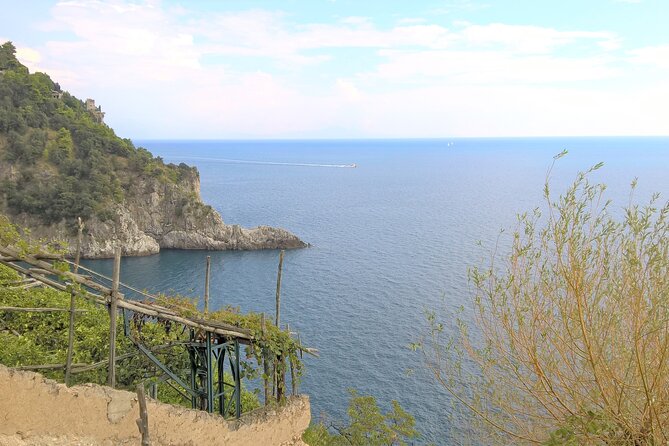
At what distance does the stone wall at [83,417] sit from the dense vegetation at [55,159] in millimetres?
57781

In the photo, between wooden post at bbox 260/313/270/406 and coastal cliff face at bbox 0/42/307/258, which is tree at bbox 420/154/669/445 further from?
coastal cliff face at bbox 0/42/307/258

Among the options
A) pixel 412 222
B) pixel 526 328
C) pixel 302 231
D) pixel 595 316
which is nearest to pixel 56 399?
pixel 526 328

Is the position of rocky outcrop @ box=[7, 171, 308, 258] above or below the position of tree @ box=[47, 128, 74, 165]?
below

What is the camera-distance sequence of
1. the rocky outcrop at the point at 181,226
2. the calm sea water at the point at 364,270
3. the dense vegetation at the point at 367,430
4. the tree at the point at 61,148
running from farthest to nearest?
the rocky outcrop at the point at 181,226 → the tree at the point at 61,148 → the calm sea water at the point at 364,270 → the dense vegetation at the point at 367,430

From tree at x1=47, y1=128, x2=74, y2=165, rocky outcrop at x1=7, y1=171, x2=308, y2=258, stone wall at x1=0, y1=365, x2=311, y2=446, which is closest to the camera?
stone wall at x1=0, y1=365, x2=311, y2=446

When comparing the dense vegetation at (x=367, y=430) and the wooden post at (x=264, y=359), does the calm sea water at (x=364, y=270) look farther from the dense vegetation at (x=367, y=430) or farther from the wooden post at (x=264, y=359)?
the wooden post at (x=264, y=359)

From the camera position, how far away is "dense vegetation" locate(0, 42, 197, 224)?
6088 centimetres

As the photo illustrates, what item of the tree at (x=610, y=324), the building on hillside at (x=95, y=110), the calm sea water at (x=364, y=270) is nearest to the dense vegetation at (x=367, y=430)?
the calm sea water at (x=364, y=270)

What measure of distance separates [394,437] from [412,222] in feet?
214

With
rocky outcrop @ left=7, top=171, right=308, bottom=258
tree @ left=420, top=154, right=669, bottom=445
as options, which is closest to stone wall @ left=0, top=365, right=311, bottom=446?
tree @ left=420, top=154, right=669, bottom=445

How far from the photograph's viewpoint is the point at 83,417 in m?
9.05

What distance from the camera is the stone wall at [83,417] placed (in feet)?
27.7

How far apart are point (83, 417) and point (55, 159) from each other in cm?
6531

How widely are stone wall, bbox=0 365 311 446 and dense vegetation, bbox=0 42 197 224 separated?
57.8 meters
